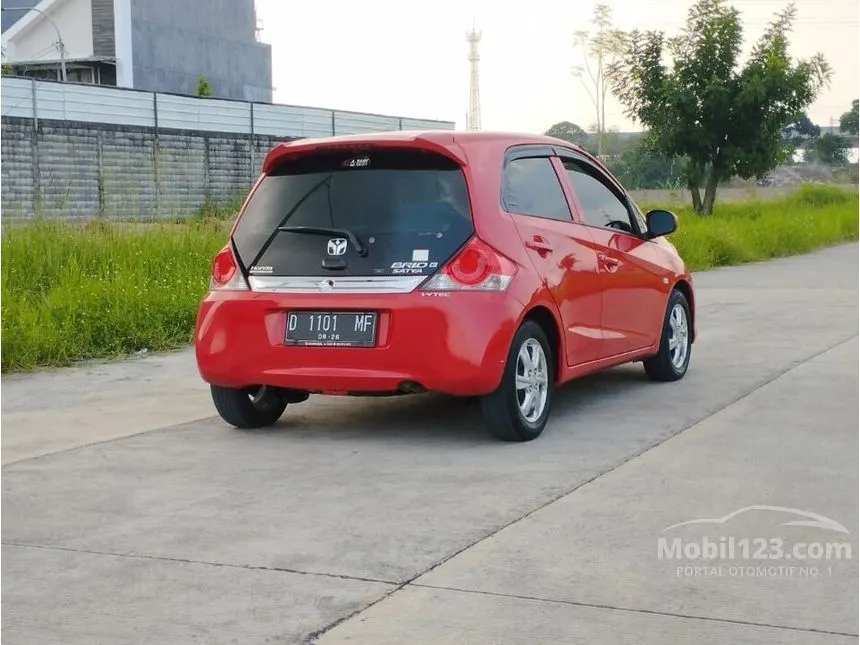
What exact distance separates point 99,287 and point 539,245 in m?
5.24

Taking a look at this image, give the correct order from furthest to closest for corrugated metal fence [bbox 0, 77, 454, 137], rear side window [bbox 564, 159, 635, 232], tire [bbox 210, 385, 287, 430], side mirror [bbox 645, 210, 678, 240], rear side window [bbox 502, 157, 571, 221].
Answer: corrugated metal fence [bbox 0, 77, 454, 137] < side mirror [bbox 645, 210, 678, 240] < rear side window [bbox 564, 159, 635, 232] < tire [bbox 210, 385, 287, 430] < rear side window [bbox 502, 157, 571, 221]

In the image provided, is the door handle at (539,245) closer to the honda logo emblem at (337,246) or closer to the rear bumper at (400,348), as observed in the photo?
the rear bumper at (400,348)

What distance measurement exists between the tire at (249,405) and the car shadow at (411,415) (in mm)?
76

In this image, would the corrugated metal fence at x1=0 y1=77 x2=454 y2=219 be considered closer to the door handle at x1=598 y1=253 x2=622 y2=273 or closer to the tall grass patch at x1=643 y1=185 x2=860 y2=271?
the tall grass patch at x1=643 y1=185 x2=860 y2=271

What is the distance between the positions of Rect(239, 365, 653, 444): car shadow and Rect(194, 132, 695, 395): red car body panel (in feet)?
1.54

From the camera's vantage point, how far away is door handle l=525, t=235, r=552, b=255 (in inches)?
264

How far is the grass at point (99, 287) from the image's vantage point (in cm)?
991

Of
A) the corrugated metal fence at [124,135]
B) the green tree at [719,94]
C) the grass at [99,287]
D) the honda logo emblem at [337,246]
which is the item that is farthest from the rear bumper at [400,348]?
→ the green tree at [719,94]

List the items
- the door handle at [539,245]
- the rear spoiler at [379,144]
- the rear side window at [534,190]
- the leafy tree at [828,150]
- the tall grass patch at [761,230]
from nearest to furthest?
1. the rear spoiler at [379,144]
2. the door handle at [539,245]
3. the rear side window at [534,190]
4. the tall grass patch at [761,230]
5. the leafy tree at [828,150]

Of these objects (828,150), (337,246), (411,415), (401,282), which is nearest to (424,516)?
(401,282)

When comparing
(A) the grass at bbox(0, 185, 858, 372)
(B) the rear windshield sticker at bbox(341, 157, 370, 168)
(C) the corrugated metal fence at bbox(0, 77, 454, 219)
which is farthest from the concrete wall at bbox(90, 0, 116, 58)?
(B) the rear windshield sticker at bbox(341, 157, 370, 168)

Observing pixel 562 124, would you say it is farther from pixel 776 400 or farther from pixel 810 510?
pixel 810 510

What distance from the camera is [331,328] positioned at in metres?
6.43

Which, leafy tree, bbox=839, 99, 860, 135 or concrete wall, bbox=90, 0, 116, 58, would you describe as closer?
concrete wall, bbox=90, 0, 116, 58
